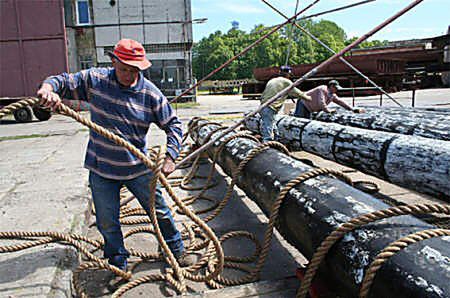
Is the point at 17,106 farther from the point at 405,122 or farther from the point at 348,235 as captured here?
the point at 405,122

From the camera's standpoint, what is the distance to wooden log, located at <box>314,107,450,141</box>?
4148mm

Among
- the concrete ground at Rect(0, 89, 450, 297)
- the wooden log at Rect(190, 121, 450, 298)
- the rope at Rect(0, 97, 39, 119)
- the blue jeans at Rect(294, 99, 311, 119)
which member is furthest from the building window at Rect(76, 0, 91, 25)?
the rope at Rect(0, 97, 39, 119)

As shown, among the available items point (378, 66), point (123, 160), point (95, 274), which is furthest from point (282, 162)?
point (378, 66)

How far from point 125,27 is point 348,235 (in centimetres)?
2154

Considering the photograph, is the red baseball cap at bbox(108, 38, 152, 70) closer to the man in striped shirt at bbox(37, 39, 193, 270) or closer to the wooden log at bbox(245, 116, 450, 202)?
the man in striped shirt at bbox(37, 39, 193, 270)

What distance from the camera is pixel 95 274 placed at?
2.77 meters

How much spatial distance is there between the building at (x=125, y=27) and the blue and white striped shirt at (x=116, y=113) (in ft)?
63.8

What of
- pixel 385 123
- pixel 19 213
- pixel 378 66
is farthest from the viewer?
pixel 378 66

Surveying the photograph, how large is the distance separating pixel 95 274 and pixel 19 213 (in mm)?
1099

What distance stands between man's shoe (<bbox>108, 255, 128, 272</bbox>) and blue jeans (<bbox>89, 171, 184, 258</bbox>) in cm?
2

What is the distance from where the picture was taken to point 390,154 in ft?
11.8

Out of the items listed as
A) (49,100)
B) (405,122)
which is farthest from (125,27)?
(49,100)

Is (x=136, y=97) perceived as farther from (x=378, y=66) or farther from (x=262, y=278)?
(x=378, y=66)

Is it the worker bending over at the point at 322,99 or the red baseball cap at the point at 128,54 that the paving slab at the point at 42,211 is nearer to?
the red baseball cap at the point at 128,54
